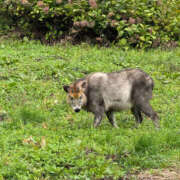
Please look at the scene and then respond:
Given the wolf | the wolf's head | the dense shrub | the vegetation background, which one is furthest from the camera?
the dense shrub

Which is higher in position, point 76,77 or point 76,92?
point 76,92

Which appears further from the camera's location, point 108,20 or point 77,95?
point 108,20

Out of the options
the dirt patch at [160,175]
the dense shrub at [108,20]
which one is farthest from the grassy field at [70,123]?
the dense shrub at [108,20]

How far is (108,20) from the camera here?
1548 centimetres

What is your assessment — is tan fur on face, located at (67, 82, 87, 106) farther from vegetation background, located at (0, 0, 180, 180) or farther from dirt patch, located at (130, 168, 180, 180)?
dirt patch, located at (130, 168, 180, 180)

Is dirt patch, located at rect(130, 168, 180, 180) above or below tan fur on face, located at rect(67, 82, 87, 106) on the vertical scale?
below

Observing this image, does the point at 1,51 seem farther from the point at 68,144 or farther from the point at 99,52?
the point at 68,144

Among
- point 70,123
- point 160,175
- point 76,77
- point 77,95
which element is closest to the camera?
point 160,175

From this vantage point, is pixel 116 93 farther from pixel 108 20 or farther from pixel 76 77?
pixel 108 20

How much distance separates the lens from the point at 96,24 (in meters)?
15.7

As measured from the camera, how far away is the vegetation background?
6.84 meters

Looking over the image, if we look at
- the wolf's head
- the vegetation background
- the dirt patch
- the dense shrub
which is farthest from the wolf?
the dense shrub

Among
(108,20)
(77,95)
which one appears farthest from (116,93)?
(108,20)

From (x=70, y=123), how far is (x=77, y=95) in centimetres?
63
